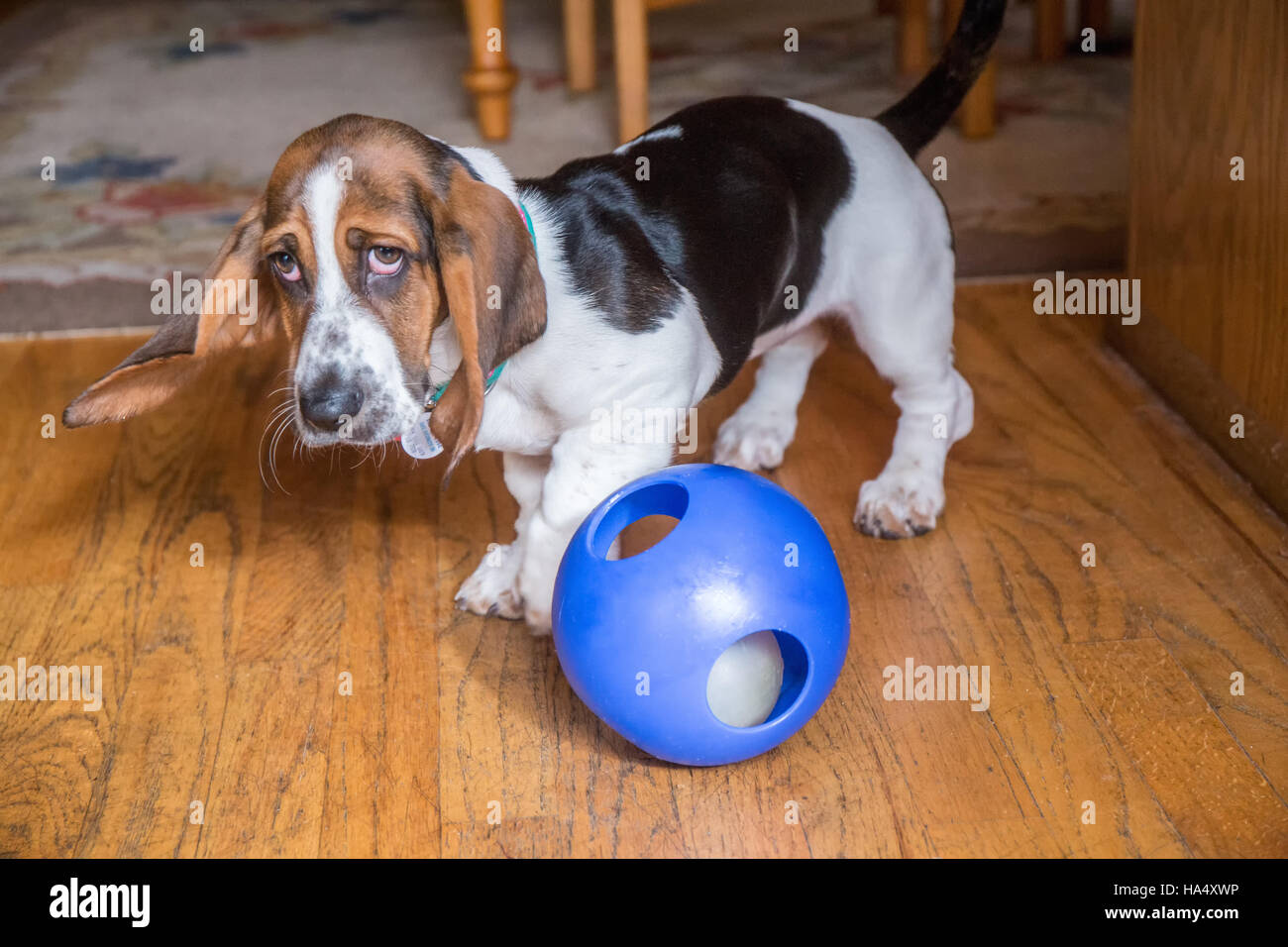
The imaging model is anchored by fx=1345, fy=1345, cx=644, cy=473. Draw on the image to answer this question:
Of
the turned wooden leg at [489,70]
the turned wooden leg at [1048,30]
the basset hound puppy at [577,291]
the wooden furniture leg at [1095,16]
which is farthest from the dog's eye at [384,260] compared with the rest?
the wooden furniture leg at [1095,16]

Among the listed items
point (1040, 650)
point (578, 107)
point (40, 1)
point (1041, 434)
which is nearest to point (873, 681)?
point (1040, 650)

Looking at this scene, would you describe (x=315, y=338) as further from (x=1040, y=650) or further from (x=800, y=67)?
(x=800, y=67)

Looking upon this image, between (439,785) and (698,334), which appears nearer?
(439,785)

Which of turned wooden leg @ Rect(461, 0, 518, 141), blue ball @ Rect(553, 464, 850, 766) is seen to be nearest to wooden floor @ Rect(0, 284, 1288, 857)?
blue ball @ Rect(553, 464, 850, 766)

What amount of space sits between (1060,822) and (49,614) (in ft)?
6.14

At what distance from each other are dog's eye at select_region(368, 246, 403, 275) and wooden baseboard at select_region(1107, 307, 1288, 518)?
1.77m

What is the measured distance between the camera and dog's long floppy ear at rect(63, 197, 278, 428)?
2141 mm

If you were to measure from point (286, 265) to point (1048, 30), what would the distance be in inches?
176

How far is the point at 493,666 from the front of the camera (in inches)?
92.4

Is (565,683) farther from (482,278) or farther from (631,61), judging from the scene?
(631,61)

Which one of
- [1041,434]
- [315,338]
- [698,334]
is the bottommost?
[1041,434]

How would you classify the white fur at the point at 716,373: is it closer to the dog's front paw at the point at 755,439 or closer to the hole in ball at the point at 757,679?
the dog's front paw at the point at 755,439

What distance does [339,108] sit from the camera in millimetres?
5512

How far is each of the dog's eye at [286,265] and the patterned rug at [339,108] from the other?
2.11 m
